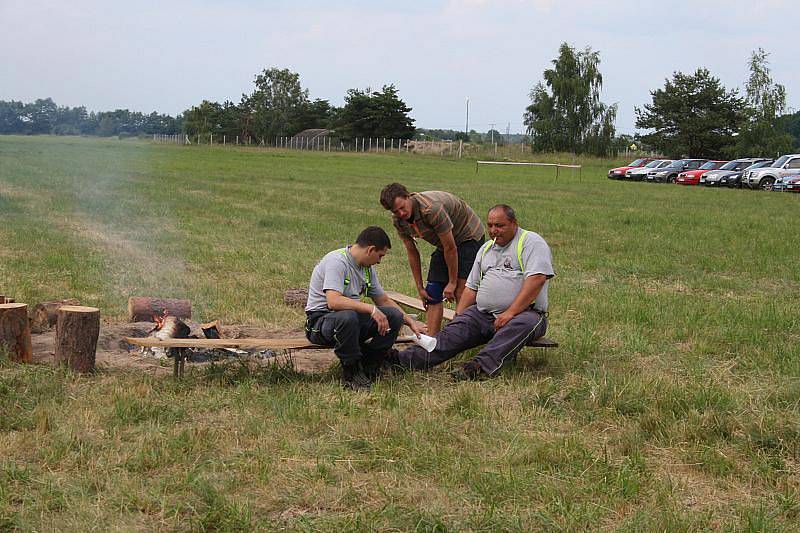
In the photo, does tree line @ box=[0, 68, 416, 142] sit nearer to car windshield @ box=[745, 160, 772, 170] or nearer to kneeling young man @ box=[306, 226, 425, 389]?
car windshield @ box=[745, 160, 772, 170]

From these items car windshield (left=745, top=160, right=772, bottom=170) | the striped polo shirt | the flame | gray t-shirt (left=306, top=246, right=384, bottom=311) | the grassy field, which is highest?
car windshield (left=745, top=160, right=772, bottom=170)

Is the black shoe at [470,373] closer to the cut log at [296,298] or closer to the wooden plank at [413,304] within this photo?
the wooden plank at [413,304]

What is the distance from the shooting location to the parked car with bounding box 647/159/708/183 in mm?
42406

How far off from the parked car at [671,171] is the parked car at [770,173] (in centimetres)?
669

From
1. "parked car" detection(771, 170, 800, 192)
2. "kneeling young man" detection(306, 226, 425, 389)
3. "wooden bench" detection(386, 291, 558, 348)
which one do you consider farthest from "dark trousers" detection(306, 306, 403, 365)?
"parked car" detection(771, 170, 800, 192)

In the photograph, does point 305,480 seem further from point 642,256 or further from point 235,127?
point 235,127

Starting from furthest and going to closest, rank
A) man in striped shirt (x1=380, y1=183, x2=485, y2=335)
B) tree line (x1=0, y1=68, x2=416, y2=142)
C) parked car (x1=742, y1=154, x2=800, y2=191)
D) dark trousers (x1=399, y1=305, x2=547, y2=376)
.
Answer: tree line (x1=0, y1=68, x2=416, y2=142)
parked car (x1=742, y1=154, x2=800, y2=191)
man in striped shirt (x1=380, y1=183, x2=485, y2=335)
dark trousers (x1=399, y1=305, x2=547, y2=376)

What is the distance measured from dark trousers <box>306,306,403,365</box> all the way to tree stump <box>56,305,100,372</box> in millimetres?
1487

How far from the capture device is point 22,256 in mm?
11844

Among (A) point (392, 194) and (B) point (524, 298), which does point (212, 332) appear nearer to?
(A) point (392, 194)

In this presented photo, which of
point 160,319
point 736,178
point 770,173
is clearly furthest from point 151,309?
point 736,178

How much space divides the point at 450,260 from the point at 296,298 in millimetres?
2685

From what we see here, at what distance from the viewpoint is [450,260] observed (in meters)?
7.13

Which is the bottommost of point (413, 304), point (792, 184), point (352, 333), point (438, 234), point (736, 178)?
point (413, 304)
